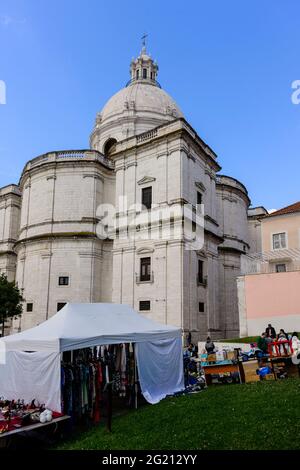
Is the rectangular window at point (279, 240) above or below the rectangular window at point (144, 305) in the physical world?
above

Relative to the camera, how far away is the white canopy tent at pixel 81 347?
9.37 meters

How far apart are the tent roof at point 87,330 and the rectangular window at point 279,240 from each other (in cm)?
1702

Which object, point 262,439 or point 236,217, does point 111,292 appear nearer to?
point 236,217

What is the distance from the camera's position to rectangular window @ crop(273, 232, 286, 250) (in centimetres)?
2797

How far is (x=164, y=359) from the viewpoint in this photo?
12.7 metres

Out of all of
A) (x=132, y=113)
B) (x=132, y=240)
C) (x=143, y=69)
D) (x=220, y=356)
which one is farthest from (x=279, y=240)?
(x=143, y=69)

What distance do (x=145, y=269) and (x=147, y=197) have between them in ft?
18.0

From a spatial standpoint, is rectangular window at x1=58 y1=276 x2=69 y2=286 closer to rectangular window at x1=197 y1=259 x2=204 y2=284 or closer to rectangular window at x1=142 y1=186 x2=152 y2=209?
rectangular window at x1=142 y1=186 x2=152 y2=209

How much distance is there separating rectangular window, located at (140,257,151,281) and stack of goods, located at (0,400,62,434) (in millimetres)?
17473

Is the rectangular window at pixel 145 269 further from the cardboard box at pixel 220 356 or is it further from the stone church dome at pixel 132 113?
the stone church dome at pixel 132 113

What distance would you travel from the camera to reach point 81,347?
967 centimetres

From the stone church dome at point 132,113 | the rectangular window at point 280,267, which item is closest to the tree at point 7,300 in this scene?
the stone church dome at point 132,113
